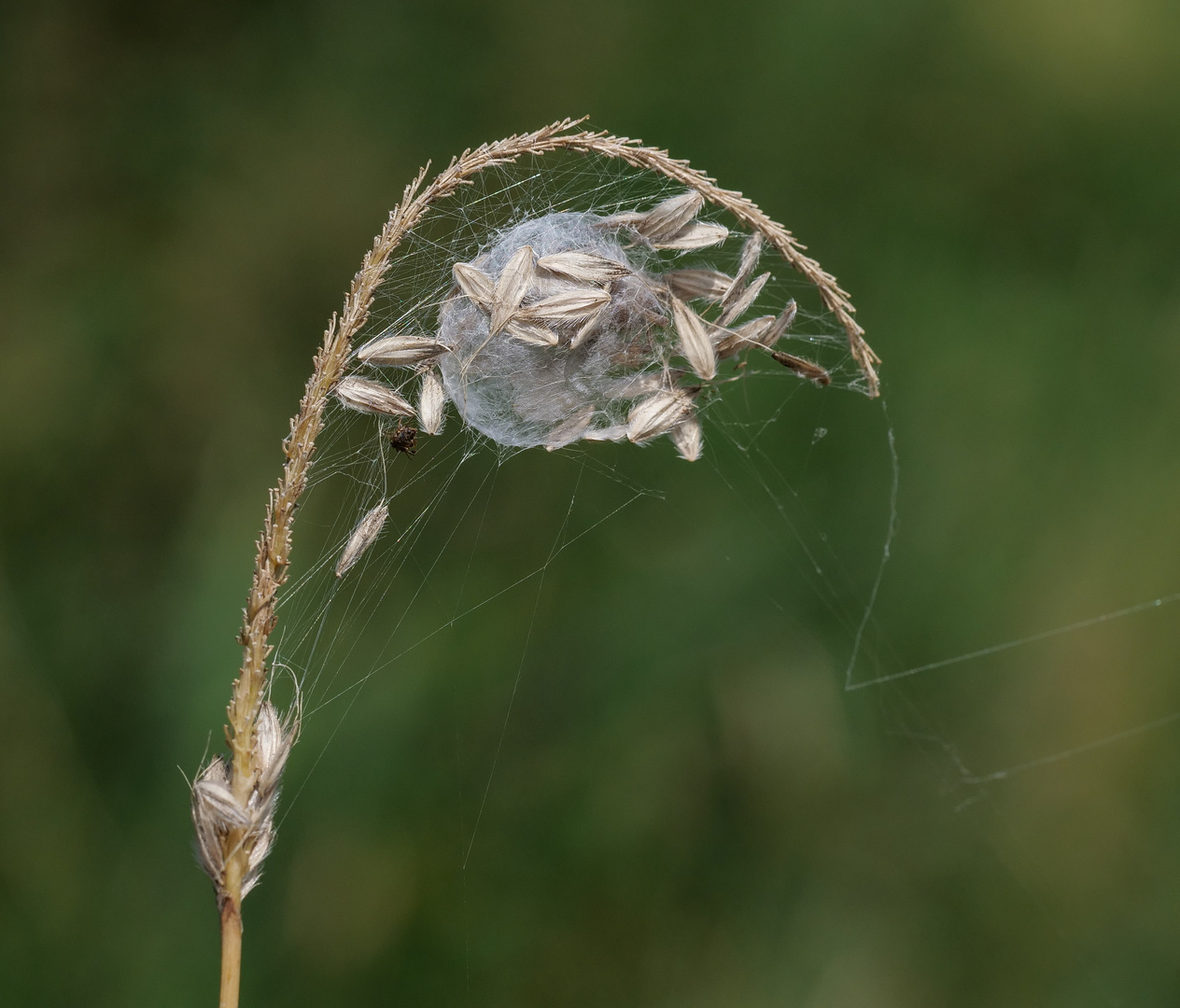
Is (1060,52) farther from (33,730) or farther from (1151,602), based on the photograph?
(33,730)

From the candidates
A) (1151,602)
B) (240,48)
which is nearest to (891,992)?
(1151,602)

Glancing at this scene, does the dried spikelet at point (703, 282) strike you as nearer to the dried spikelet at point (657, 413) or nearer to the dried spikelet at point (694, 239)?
the dried spikelet at point (694, 239)

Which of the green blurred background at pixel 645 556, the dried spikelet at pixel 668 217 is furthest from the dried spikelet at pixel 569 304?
the green blurred background at pixel 645 556

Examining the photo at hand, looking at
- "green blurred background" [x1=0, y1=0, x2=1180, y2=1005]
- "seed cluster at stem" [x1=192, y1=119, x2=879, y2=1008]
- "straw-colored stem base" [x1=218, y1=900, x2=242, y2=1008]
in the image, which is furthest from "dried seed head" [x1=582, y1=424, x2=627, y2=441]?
"green blurred background" [x1=0, y1=0, x2=1180, y2=1005]

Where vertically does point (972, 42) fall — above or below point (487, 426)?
above

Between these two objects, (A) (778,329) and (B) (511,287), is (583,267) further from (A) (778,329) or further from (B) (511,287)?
(A) (778,329)

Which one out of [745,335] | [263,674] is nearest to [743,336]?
[745,335]

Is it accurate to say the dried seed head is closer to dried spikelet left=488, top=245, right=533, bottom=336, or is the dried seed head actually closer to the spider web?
dried spikelet left=488, top=245, right=533, bottom=336
